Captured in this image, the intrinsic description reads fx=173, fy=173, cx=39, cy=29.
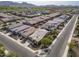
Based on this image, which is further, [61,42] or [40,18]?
[40,18]

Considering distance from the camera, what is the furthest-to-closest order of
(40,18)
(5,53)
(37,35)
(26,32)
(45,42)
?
1. (40,18)
2. (37,35)
3. (26,32)
4. (45,42)
5. (5,53)

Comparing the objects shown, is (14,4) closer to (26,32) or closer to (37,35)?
(26,32)

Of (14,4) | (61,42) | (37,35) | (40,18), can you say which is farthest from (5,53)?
(40,18)

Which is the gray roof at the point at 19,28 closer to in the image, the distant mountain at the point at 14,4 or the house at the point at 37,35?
the house at the point at 37,35

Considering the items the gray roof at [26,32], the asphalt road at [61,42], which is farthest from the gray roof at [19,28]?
the asphalt road at [61,42]

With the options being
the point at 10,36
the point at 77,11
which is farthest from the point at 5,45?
the point at 77,11
